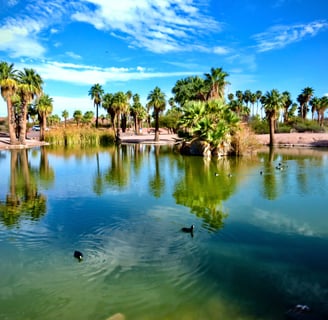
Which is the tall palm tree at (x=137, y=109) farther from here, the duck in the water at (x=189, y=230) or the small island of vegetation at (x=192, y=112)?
the duck in the water at (x=189, y=230)

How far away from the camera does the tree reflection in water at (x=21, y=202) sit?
1343 centimetres

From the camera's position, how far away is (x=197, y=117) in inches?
1507

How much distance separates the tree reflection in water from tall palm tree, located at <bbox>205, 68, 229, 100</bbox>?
1297 inches

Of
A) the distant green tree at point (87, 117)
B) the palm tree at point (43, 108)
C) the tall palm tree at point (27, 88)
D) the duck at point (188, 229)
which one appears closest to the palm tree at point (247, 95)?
the distant green tree at point (87, 117)

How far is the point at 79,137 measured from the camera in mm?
66812

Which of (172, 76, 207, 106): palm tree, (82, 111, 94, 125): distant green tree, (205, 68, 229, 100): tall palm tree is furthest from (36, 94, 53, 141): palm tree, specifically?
(82, 111, 94, 125): distant green tree

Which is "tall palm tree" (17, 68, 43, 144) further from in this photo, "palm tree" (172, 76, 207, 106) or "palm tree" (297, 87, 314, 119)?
"palm tree" (297, 87, 314, 119)

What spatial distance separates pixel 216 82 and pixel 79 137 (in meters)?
30.5

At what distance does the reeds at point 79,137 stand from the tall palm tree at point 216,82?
82.2 feet

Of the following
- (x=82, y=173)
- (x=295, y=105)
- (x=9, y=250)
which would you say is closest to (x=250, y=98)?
(x=295, y=105)

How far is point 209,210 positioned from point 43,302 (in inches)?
344

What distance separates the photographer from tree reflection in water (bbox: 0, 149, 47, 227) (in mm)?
13430

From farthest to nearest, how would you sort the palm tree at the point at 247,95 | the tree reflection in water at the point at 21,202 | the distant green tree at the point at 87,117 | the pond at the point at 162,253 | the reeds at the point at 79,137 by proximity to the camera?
the distant green tree at the point at 87,117 < the palm tree at the point at 247,95 < the reeds at the point at 79,137 < the tree reflection in water at the point at 21,202 < the pond at the point at 162,253

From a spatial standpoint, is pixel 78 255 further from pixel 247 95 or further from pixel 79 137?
pixel 247 95
